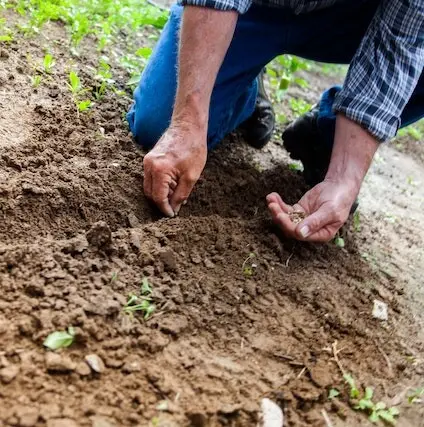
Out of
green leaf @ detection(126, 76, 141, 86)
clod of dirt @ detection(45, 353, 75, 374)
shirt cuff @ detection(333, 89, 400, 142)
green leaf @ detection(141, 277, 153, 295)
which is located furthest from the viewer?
green leaf @ detection(126, 76, 141, 86)

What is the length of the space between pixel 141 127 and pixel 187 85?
39 centimetres

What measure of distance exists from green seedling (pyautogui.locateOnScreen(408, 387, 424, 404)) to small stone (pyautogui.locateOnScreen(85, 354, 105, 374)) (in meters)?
0.81

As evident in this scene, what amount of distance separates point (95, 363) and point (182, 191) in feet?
2.25

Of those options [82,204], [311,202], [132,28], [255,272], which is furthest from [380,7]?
[132,28]

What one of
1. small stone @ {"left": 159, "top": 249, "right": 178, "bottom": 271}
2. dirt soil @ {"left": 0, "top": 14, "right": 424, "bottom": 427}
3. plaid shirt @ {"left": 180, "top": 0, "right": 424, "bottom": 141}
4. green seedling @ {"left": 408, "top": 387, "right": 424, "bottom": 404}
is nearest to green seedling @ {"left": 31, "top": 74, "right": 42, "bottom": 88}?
dirt soil @ {"left": 0, "top": 14, "right": 424, "bottom": 427}

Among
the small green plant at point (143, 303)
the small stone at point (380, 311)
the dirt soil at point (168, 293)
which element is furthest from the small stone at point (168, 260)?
A: the small stone at point (380, 311)

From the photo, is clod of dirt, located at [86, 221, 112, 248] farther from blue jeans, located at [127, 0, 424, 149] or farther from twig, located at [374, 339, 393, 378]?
twig, located at [374, 339, 393, 378]

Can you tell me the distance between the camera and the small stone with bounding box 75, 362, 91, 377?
1.18 m

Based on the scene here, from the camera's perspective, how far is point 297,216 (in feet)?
5.98

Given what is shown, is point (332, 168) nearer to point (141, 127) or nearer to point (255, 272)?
point (255, 272)

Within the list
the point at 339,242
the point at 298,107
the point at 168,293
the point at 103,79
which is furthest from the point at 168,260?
the point at 298,107

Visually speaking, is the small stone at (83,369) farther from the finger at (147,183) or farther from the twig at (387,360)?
the twig at (387,360)

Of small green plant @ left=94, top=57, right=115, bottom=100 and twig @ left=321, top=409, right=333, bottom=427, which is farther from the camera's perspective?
small green plant @ left=94, top=57, right=115, bottom=100

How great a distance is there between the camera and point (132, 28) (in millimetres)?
3092
